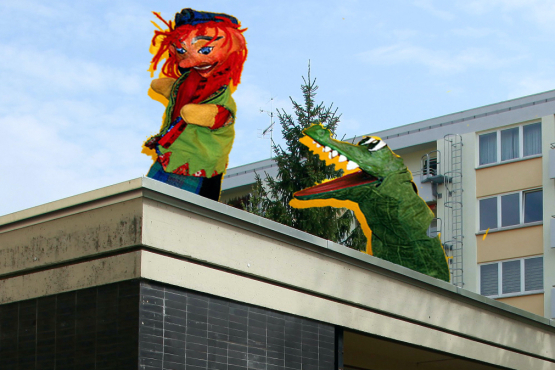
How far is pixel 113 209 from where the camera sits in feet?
32.4

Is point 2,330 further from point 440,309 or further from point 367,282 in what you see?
point 440,309

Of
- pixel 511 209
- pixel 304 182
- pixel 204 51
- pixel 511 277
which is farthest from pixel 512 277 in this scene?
pixel 204 51

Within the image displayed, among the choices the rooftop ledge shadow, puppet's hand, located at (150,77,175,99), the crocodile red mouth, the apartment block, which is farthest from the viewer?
the apartment block

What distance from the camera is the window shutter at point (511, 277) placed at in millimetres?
30484

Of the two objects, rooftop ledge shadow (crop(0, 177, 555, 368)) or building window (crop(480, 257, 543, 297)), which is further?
building window (crop(480, 257, 543, 297))

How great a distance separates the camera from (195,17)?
1625 centimetres

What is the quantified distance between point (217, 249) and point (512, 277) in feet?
72.2

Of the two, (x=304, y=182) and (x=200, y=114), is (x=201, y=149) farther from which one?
(x=304, y=182)

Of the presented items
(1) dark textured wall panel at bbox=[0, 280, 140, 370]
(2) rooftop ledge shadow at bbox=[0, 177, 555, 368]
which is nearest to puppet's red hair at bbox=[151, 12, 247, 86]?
(2) rooftop ledge shadow at bbox=[0, 177, 555, 368]

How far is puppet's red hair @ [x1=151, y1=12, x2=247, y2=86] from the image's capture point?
639 inches

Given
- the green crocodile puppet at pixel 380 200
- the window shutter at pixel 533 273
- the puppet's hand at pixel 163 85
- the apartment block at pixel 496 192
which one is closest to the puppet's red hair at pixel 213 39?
the puppet's hand at pixel 163 85

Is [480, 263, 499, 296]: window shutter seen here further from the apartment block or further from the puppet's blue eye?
the puppet's blue eye

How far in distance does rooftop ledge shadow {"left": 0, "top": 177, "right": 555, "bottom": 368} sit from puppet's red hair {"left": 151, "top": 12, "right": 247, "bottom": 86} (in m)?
5.22

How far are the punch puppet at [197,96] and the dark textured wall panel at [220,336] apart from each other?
5.07m
